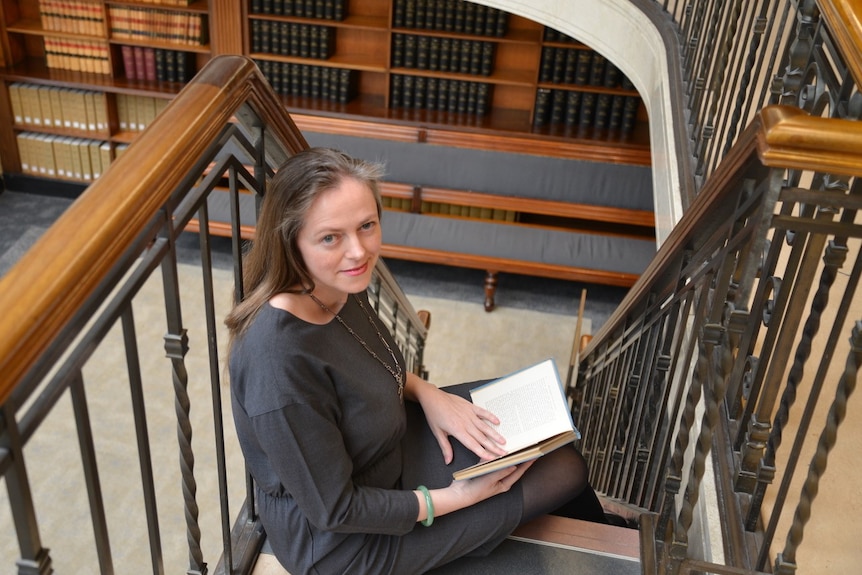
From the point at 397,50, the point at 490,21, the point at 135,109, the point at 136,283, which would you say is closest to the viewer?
the point at 136,283

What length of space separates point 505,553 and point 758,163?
86 cm

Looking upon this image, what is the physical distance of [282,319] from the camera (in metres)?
1.32

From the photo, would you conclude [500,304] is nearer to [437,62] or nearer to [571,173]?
[571,173]

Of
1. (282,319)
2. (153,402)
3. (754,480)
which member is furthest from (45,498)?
(754,480)

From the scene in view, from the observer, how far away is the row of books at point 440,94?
5852 mm

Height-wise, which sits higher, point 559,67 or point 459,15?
point 459,15

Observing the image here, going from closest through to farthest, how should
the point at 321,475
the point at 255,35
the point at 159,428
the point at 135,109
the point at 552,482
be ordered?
1. the point at 321,475
2. the point at 552,482
3. the point at 159,428
4. the point at 255,35
5. the point at 135,109

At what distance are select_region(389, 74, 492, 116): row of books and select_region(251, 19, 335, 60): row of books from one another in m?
0.53

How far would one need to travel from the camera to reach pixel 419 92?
5898 millimetres

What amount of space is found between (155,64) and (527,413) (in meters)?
5.23

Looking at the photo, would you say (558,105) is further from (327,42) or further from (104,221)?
(104,221)

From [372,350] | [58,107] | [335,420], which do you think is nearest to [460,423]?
[372,350]

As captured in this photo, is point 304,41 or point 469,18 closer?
point 469,18

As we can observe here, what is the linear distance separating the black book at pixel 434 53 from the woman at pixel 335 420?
14.3 ft
